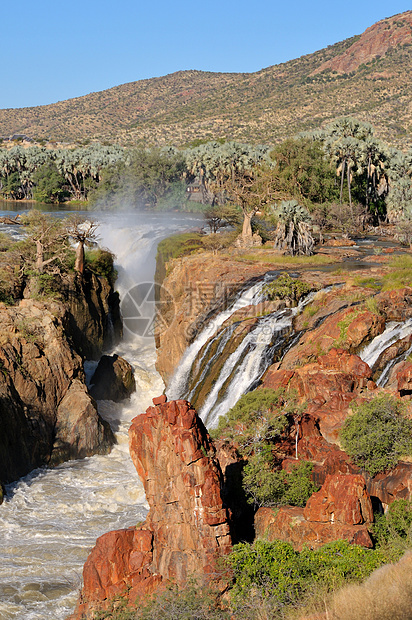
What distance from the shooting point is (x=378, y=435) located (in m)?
17.0

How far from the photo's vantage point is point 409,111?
133 meters

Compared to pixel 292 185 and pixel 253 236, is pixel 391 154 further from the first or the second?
pixel 253 236

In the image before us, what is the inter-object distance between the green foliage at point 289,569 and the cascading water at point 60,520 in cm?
533

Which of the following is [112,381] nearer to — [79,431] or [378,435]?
[79,431]

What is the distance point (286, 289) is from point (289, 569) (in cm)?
1927

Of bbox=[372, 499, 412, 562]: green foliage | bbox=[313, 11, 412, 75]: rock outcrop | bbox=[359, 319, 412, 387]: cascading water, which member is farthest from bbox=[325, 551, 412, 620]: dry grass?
bbox=[313, 11, 412, 75]: rock outcrop

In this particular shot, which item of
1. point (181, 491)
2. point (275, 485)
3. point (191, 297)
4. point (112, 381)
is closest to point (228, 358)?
point (112, 381)

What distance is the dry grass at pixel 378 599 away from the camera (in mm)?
10711

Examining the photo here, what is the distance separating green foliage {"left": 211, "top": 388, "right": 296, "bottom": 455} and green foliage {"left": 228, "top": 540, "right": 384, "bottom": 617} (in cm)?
471

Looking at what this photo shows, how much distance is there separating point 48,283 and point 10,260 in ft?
10.6

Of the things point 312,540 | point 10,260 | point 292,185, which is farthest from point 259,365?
point 292,185

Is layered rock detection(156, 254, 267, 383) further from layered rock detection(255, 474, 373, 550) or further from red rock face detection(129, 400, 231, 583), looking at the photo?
red rock face detection(129, 400, 231, 583)

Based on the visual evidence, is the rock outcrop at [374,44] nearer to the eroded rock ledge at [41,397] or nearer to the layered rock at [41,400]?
the eroded rock ledge at [41,397]

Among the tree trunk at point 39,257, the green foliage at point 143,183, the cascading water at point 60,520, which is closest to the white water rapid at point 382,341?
the cascading water at point 60,520
